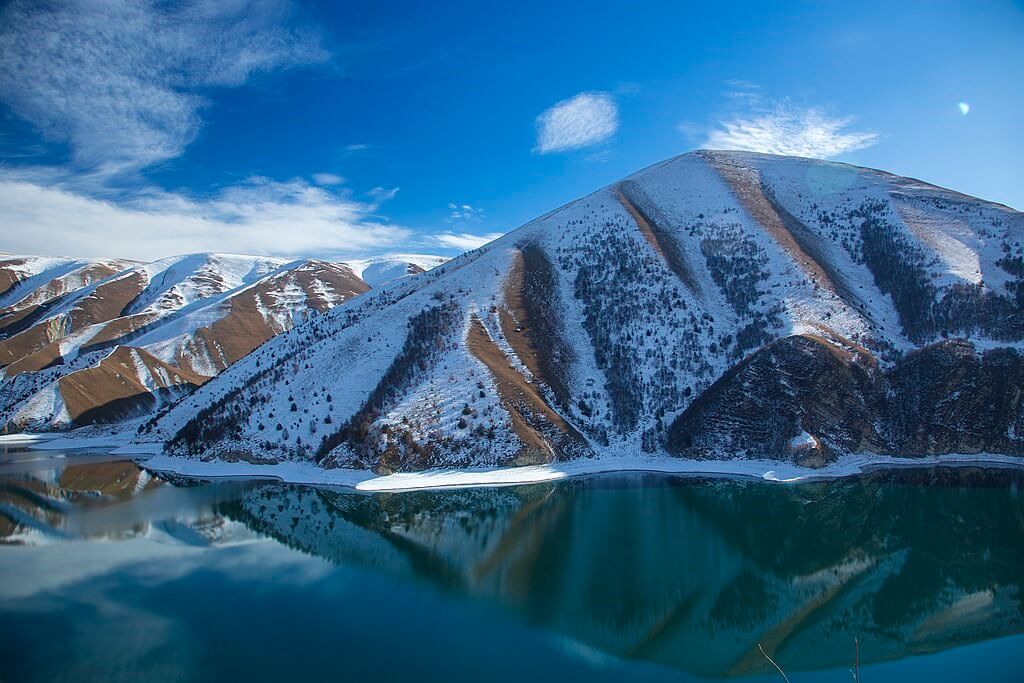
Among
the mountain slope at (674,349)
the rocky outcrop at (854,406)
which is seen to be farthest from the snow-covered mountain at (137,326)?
the rocky outcrop at (854,406)

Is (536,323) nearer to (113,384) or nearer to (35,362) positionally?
(113,384)

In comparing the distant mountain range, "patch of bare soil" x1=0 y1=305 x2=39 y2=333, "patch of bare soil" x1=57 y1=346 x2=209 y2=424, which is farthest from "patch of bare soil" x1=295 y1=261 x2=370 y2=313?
the distant mountain range

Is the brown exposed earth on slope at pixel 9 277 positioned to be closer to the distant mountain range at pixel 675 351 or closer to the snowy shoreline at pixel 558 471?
the distant mountain range at pixel 675 351

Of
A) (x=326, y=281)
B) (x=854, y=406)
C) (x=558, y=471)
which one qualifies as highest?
(x=326, y=281)

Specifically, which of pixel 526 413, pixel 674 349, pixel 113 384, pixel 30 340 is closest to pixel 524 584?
pixel 526 413

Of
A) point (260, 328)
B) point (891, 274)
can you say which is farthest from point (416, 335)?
point (260, 328)

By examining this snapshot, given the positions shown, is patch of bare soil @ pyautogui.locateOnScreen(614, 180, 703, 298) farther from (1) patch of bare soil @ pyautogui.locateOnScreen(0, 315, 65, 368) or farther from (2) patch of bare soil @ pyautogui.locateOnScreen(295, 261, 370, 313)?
(1) patch of bare soil @ pyautogui.locateOnScreen(0, 315, 65, 368)
